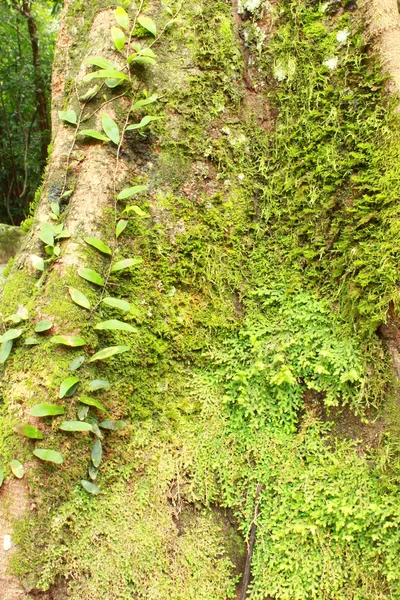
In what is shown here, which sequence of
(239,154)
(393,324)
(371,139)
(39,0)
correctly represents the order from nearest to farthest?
(393,324), (371,139), (239,154), (39,0)

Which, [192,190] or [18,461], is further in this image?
[192,190]

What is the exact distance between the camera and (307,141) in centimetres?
208

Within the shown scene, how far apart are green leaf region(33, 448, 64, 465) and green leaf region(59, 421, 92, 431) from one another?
9 cm

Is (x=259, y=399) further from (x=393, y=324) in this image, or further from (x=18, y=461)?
(x=18, y=461)

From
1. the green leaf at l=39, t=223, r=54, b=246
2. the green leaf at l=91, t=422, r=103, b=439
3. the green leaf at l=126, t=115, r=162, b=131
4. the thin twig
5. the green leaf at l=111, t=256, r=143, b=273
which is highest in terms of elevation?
the green leaf at l=126, t=115, r=162, b=131

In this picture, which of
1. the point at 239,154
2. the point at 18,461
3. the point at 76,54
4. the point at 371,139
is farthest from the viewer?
the point at 76,54

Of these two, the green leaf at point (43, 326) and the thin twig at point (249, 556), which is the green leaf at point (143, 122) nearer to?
the green leaf at point (43, 326)

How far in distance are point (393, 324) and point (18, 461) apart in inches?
62.7

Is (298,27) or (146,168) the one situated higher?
(298,27)

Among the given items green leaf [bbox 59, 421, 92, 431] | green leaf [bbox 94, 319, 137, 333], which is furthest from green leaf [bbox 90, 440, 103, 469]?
green leaf [bbox 94, 319, 137, 333]

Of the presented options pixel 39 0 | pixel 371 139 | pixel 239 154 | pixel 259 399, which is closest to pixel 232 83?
pixel 239 154

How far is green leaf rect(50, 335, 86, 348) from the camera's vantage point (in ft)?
5.63

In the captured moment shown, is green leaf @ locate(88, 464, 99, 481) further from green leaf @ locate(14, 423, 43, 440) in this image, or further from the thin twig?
the thin twig

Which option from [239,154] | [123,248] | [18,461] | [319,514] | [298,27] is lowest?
[18,461]
